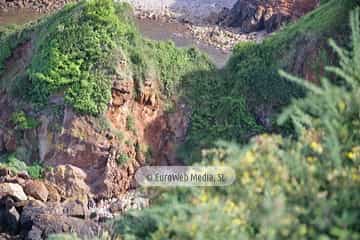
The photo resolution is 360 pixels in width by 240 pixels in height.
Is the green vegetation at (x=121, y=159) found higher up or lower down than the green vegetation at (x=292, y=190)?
higher up

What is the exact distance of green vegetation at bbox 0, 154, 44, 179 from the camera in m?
13.8

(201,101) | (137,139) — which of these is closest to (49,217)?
(137,139)

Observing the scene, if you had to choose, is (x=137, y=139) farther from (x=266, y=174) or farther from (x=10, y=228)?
(x=266, y=174)

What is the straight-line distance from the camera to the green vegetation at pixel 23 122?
14680 mm

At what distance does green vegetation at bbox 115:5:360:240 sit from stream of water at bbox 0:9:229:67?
20586mm

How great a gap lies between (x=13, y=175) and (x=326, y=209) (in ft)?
33.5

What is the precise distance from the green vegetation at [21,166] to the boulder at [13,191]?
904mm

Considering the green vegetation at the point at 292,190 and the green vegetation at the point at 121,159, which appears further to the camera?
the green vegetation at the point at 121,159

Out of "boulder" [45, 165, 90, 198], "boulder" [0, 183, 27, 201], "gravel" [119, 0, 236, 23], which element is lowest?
"boulder" [0, 183, 27, 201]

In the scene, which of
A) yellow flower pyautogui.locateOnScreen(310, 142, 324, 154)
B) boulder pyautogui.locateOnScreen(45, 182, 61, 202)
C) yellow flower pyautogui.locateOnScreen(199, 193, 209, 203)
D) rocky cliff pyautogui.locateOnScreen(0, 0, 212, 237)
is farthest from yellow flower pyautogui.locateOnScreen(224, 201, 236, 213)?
boulder pyautogui.locateOnScreen(45, 182, 61, 202)

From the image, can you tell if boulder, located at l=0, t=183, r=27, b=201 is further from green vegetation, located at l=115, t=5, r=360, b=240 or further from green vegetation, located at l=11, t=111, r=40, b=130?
green vegetation, located at l=115, t=5, r=360, b=240

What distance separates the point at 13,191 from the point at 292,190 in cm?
900

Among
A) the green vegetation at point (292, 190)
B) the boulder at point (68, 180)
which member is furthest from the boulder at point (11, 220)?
the green vegetation at point (292, 190)

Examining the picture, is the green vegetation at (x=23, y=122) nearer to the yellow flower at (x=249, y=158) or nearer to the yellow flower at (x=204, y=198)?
the yellow flower at (x=204, y=198)
